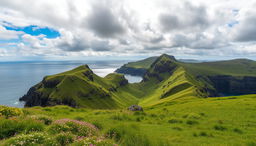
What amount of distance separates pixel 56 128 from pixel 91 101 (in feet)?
612

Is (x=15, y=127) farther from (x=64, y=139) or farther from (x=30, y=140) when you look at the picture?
(x=64, y=139)

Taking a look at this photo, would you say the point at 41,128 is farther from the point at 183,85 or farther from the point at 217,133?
the point at 183,85

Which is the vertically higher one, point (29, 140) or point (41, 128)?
point (29, 140)

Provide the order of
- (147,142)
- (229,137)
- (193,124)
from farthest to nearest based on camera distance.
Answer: (193,124), (229,137), (147,142)

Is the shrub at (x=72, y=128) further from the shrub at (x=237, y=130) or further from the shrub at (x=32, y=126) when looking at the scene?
the shrub at (x=237, y=130)

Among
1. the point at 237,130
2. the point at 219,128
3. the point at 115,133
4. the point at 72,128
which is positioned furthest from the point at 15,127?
the point at 237,130

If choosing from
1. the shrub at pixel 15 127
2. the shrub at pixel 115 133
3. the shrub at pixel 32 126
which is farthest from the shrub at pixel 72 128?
the shrub at pixel 115 133

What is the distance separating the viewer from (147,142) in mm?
7930

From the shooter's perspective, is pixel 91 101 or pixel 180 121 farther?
pixel 91 101

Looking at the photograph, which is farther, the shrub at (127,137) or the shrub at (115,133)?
the shrub at (115,133)

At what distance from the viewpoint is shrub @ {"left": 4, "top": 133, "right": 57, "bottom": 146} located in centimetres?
666

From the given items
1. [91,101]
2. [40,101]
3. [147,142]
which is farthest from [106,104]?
[147,142]

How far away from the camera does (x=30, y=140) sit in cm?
701

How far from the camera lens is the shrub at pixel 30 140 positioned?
6664mm
